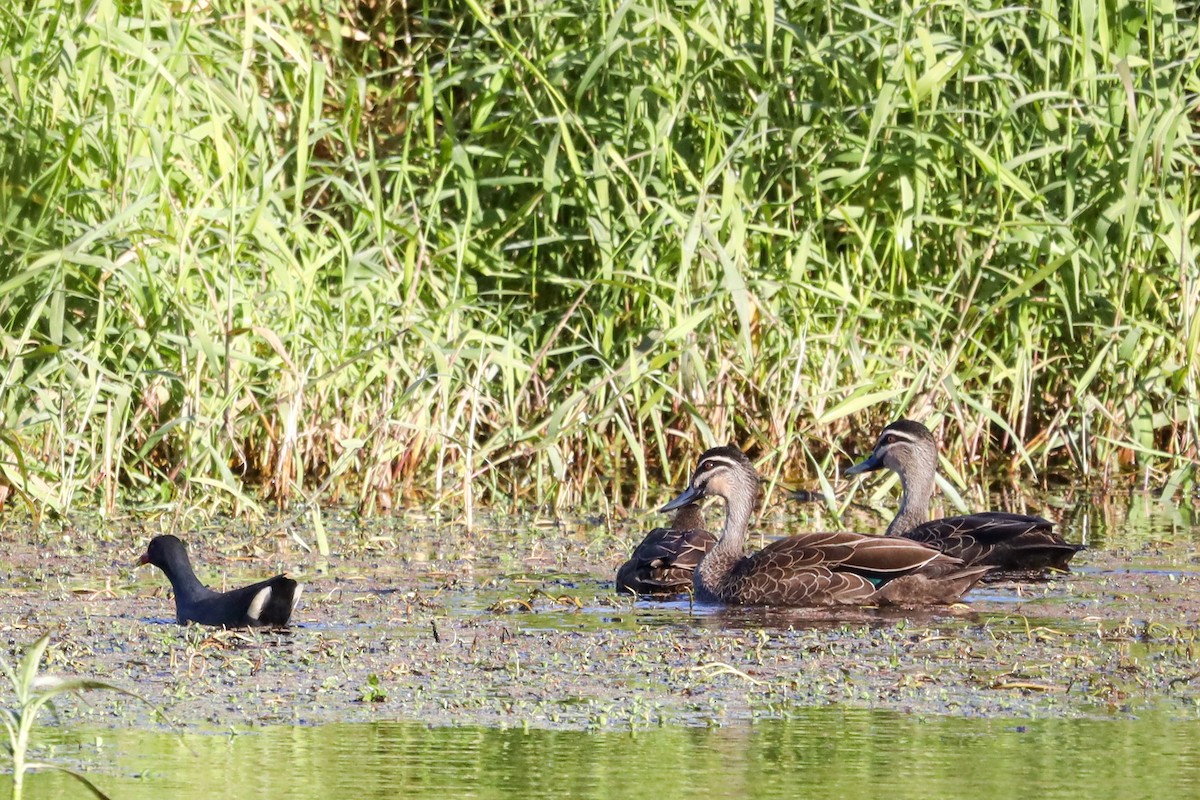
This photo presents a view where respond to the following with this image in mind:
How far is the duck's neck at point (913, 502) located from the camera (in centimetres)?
920

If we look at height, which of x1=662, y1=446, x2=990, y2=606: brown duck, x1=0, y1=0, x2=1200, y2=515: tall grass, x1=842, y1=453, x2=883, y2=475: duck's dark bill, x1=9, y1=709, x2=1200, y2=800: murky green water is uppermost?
x1=0, y1=0, x2=1200, y2=515: tall grass

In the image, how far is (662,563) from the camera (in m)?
8.28

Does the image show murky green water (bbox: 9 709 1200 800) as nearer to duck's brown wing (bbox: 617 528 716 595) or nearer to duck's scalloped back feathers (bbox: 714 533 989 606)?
duck's scalloped back feathers (bbox: 714 533 989 606)

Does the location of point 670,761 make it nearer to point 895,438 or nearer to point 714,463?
point 714,463

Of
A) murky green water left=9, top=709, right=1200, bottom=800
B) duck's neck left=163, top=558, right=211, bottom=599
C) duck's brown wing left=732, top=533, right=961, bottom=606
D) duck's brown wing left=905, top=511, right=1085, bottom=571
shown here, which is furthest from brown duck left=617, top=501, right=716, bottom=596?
murky green water left=9, top=709, right=1200, bottom=800

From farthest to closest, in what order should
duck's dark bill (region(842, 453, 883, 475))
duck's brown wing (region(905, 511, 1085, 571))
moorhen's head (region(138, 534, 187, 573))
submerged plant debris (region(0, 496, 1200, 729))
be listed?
1. duck's dark bill (region(842, 453, 883, 475))
2. duck's brown wing (region(905, 511, 1085, 571))
3. moorhen's head (region(138, 534, 187, 573))
4. submerged plant debris (region(0, 496, 1200, 729))

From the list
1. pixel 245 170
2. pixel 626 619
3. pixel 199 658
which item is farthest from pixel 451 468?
pixel 199 658

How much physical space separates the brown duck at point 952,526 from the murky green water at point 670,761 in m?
2.84

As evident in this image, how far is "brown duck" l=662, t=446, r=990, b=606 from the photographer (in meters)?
7.79

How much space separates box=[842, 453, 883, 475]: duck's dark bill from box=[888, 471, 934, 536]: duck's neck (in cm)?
12

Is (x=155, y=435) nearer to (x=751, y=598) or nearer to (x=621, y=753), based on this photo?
(x=751, y=598)

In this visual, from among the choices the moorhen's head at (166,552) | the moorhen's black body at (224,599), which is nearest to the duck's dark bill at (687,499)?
the moorhen's black body at (224,599)

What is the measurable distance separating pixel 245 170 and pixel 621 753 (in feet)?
18.0

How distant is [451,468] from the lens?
984cm
